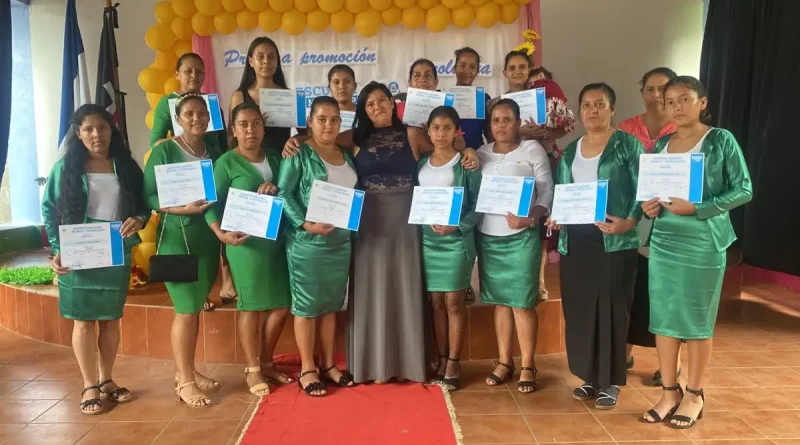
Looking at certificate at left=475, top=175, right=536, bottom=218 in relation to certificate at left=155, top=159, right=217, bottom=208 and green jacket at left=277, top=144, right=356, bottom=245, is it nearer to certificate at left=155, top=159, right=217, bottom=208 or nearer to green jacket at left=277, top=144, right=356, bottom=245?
green jacket at left=277, top=144, right=356, bottom=245

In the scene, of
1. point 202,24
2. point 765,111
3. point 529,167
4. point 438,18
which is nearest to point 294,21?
point 202,24

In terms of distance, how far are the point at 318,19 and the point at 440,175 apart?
2594mm

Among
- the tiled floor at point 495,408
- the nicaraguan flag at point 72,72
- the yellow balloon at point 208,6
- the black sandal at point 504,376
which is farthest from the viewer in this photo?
the nicaraguan flag at point 72,72

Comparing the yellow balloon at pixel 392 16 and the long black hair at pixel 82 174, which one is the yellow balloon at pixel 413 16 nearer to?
the yellow balloon at pixel 392 16

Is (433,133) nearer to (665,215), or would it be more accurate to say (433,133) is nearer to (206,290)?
(665,215)

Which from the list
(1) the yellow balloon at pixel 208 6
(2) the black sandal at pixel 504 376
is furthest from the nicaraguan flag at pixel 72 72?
(2) the black sandal at pixel 504 376

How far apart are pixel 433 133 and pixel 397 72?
2.44 meters

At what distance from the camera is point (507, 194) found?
2.80m

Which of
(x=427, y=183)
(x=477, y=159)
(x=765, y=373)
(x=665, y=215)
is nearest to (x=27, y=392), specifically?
(x=427, y=183)

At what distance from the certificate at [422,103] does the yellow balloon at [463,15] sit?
2118mm

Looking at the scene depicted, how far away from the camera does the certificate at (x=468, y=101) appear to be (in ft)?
10.6

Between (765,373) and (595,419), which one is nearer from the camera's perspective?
(595,419)

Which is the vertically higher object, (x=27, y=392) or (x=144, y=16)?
(x=144, y=16)

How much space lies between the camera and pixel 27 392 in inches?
124
